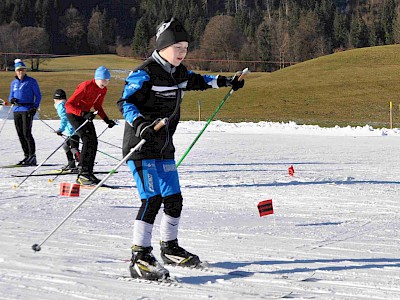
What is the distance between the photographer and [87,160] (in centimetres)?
1007

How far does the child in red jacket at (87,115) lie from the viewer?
10.0 m

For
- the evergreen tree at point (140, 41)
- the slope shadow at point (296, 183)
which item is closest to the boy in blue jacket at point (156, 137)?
the slope shadow at point (296, 183)

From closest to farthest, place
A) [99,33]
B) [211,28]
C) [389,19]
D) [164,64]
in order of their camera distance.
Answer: [164,64] < [211,28] < [389,19] < [99,33]

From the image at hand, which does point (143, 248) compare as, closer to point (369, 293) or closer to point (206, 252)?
point (206, 252)

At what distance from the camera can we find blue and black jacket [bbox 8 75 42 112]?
1260 centimetres

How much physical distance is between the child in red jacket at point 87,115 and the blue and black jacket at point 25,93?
2.57 m

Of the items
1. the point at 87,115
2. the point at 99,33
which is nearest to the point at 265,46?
the point at 99,33

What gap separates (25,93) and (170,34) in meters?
8.21

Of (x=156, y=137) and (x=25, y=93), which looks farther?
(x=25, y=93)

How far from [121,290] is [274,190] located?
5.31 m

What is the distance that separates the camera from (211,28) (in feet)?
364

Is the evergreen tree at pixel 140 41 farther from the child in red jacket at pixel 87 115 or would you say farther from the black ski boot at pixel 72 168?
the child in red jacket at pixel 87 115

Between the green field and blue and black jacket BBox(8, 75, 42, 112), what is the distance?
20.8 m

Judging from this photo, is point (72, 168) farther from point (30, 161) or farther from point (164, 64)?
point (164, 64)
